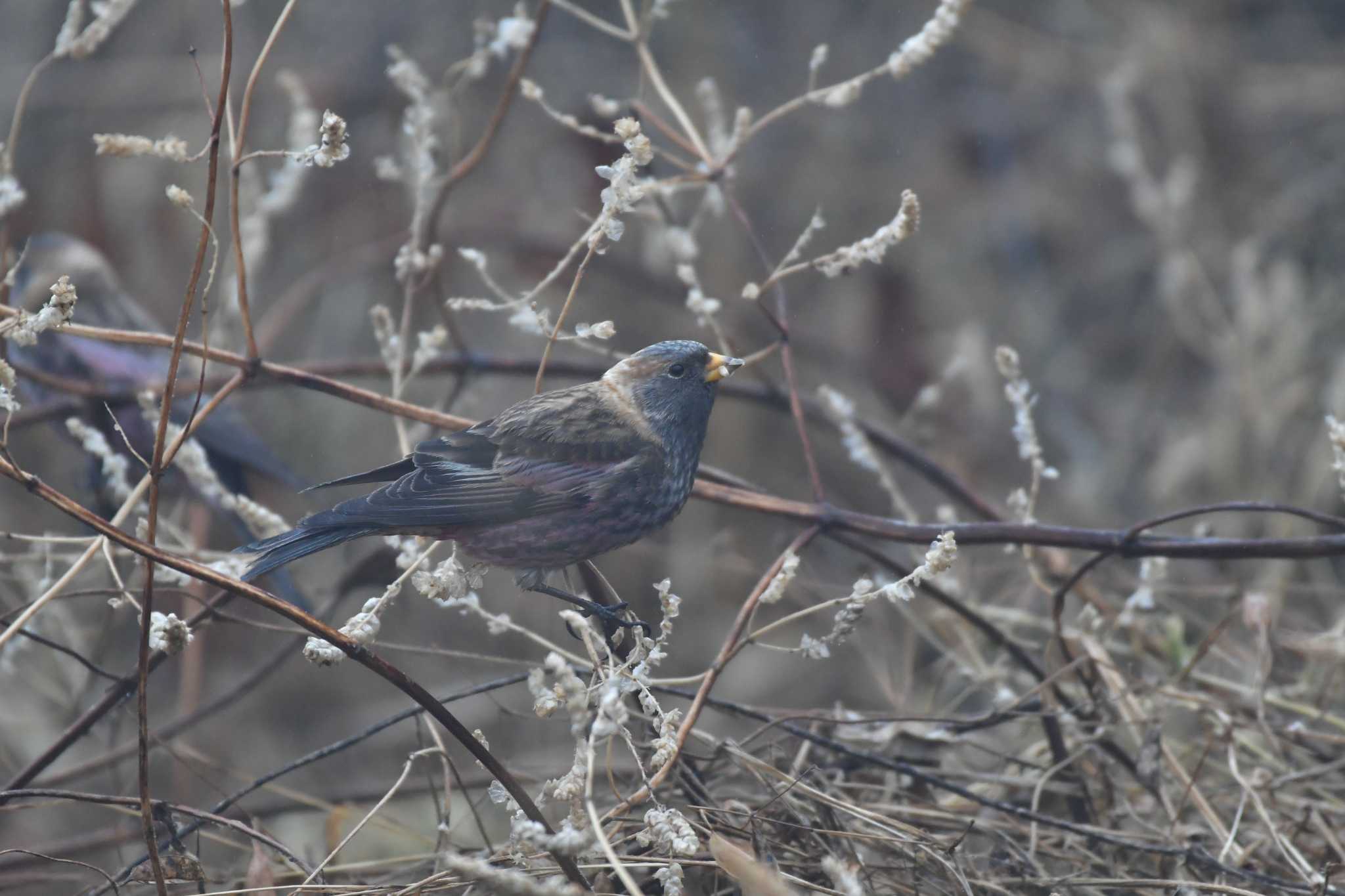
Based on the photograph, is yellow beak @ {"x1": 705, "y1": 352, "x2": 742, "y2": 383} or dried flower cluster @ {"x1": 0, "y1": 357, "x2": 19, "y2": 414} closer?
dried flower cluster @ {"x1": 0, "y1": 357, "x2": 19, "y2": 414}

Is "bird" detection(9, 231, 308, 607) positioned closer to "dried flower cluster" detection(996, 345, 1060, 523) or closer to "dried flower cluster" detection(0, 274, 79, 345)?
"dried flower cluster" detection(0, 274, 79, 345)

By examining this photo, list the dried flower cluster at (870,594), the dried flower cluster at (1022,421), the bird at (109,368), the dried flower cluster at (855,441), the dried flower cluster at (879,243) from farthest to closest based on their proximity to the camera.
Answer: the bird at (109,368) → the dried flower cluster at (855,441) → the dried flower cluster at (1022,421) → the dried flower cluster at (879,243) → the dried flower cluster at (870,594)

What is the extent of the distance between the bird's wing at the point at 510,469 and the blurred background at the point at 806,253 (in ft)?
8.54

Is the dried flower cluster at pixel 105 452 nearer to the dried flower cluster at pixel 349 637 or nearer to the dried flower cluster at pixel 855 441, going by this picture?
the dried flower cluster at pixel 349 637

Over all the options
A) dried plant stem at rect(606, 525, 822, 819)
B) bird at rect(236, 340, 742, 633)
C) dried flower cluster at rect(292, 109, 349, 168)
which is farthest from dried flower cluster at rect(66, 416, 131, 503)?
dried plant stem at rect(606, 525, 822, 819)

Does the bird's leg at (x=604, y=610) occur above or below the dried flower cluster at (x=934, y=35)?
below

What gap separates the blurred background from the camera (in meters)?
5.29

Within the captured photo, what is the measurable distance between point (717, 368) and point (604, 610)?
52 centimetres

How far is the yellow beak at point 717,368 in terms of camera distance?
2238mm

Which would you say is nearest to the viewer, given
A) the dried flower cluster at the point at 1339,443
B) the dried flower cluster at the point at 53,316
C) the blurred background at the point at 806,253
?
the dried flower cluster at the point at 53,316

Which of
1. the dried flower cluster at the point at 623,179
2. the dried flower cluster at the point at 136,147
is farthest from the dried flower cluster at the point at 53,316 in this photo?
the dried flower cluster at the point at 623,179

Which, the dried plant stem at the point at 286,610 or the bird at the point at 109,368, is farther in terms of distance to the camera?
the bird at the point at 109,368

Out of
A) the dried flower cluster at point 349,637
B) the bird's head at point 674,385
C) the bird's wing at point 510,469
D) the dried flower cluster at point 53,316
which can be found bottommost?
the dried flower cluster at point 349,637

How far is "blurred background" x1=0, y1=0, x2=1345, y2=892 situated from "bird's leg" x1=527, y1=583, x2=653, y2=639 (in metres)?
2.59
